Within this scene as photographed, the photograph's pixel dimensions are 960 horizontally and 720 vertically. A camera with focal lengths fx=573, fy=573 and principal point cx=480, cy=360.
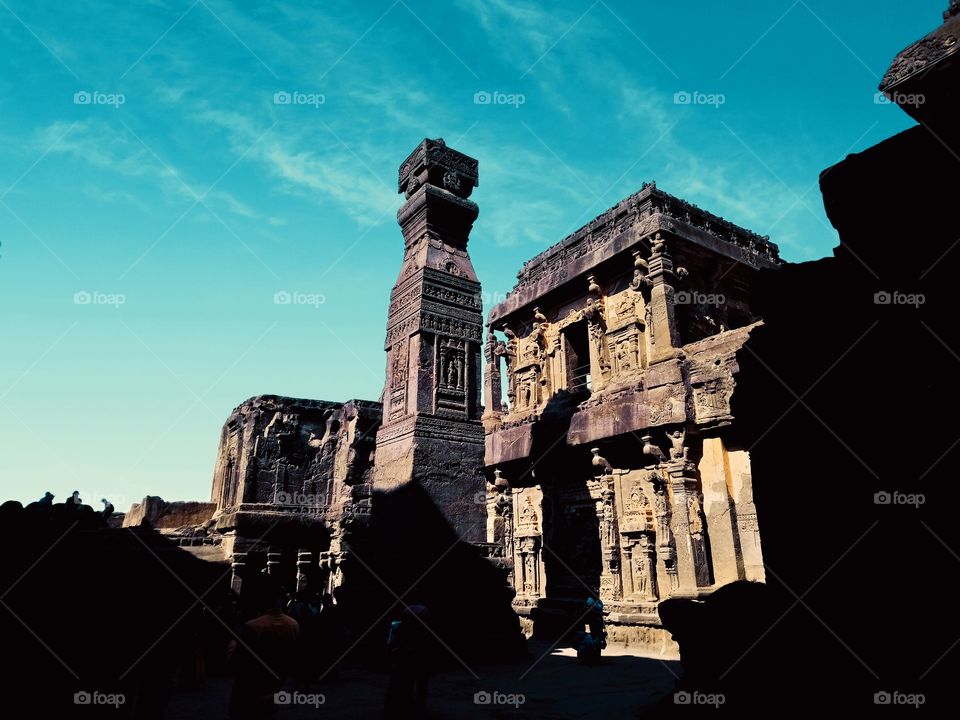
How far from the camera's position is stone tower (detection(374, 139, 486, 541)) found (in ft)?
23.8

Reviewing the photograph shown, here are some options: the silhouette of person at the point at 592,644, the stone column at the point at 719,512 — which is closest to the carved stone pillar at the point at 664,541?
the stone column at the point at 719,512

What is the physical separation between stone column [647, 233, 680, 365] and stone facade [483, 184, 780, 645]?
32 mm

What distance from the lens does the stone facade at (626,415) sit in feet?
36.2

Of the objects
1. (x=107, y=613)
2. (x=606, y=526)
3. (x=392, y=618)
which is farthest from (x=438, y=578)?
(x=606, y=526)

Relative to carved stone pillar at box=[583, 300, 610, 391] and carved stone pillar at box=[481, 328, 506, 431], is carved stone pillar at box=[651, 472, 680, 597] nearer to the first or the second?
carved stone pillar at box=[583, 300, 610, 391]

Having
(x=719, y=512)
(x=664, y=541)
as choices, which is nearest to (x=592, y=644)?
(x=664, y=541)

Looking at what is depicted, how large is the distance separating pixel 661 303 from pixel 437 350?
273 inches

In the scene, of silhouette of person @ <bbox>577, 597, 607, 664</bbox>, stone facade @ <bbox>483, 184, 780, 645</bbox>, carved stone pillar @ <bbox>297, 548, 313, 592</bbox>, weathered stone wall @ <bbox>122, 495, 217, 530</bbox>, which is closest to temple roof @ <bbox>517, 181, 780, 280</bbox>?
stone facade @ <bbox>483, 184, 780, 645</bbox>

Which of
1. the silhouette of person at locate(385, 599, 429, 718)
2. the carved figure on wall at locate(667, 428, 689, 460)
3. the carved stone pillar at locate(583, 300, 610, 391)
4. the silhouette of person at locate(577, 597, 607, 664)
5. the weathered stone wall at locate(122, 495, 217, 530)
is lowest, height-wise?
the silhouette of person at locate(577, 597, 607, 664)

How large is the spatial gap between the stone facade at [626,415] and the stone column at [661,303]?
0.03 metres

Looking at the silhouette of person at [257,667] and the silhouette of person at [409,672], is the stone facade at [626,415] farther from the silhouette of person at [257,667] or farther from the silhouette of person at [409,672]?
the silhouette of person at [257,667]

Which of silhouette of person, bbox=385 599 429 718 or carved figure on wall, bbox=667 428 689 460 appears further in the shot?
carved figure on wall, bbox=667 428 689 460

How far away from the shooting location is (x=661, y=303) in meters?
12.8

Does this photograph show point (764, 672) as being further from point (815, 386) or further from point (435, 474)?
point (435, 474)
